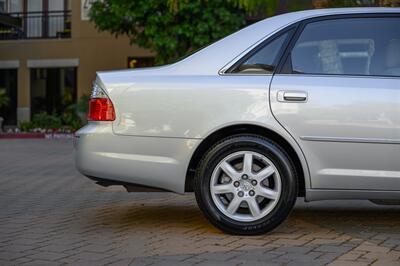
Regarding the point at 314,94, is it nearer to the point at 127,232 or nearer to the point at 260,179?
the point at 260,179

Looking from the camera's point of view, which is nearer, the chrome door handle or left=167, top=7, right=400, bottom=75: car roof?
the chrome door handle

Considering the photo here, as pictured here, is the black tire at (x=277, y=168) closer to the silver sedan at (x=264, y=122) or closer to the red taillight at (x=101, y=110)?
the silver sedan at (x=264, y=122)

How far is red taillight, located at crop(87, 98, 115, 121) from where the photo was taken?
520 cm

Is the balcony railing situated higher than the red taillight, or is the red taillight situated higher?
the balcony railing

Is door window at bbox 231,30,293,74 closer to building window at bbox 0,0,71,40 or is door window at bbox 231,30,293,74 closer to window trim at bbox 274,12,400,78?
window trim at bbox 274,12,400,78

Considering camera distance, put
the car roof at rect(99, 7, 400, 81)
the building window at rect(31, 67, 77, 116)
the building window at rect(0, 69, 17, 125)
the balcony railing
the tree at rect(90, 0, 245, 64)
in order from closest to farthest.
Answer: the car roof at rect(99, 7, 400, 81), the tree at rect(90, 0, 245, 64), the balcony railing, the building window at rect(31, 67, 77, 116), the building window at rect(0, 69, 17, 125)

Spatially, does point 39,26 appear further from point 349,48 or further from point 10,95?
point 349,48

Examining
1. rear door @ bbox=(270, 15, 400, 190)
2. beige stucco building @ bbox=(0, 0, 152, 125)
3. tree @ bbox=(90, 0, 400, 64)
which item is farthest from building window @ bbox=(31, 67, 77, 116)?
rear door @ bbox=(270, 15, 400, 190)

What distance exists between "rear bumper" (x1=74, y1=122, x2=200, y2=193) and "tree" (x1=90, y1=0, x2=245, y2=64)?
11316 mm

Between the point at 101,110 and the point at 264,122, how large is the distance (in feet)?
4.37

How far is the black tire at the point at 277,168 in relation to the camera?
16.6 ft

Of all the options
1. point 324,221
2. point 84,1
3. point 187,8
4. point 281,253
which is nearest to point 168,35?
point 187,8

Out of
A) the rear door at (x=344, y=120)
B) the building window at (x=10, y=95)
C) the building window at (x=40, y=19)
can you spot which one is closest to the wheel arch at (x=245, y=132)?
the rear door at (x=344, y=120)

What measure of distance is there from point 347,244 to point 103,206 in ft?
9.66
